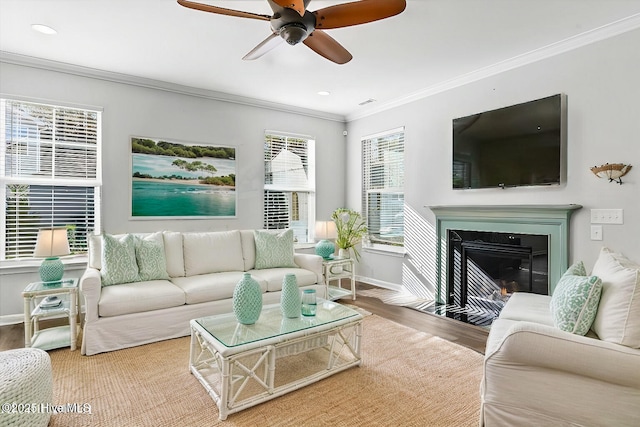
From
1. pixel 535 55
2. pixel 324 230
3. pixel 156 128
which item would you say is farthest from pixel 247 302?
pixel 535 55

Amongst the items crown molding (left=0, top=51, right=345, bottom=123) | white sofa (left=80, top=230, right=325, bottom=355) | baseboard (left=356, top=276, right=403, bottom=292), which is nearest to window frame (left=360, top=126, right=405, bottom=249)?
Result: baseboard (left=356, top=276, right=403, bottom=292)

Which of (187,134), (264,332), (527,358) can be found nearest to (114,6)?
(187,134)

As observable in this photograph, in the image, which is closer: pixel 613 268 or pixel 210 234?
pixel 613 268

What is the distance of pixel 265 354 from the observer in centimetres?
202

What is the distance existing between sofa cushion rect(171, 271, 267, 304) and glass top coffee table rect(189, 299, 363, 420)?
57 cm

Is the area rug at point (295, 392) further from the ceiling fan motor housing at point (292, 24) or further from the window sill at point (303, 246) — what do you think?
the window sill at point (303, 246)

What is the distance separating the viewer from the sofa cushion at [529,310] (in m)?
2.13

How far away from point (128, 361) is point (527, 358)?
8.58 ft

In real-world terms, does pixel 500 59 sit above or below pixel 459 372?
above

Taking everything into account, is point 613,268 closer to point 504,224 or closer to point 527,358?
point 527,358

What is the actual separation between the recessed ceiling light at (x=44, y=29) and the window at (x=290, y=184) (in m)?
2.53

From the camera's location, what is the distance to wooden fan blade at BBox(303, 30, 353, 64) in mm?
2330

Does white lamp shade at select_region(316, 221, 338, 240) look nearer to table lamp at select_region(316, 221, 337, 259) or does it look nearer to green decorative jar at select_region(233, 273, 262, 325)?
table lamp at select_region(316, 221, 337, 259)

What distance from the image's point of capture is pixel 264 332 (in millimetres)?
2121
